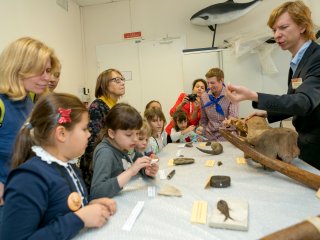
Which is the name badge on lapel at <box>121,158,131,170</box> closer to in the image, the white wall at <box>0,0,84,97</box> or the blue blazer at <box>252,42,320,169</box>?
the blue blazer at <box>252,42,320,169</box>

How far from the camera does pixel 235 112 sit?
275 centimetres

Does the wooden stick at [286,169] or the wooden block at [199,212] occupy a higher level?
the wooden stick at [286,169]

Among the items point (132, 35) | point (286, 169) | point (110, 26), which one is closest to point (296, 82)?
point (286, 169)

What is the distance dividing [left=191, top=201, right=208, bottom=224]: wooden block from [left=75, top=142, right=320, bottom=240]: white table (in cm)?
2

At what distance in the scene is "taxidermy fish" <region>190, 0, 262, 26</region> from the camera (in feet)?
12.8

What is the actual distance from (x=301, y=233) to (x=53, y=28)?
411 cm

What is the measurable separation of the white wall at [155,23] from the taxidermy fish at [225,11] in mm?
290

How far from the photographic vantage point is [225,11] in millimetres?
3916

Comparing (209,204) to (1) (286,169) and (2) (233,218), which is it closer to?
(2) (233,218)

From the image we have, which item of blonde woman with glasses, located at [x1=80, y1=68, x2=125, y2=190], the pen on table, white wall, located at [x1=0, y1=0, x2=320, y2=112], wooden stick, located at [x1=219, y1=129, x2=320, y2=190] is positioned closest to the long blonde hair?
blonde woman with glasses, located at [x1=80, y1=68, x2=125, y2=190]

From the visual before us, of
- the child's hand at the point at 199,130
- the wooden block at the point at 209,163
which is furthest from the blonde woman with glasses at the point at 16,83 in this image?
the child's hand at the point at 199,130

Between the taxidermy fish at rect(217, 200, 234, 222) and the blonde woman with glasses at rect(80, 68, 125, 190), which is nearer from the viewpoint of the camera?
the taxidermy fish at rect(217, 200, 234, 222)

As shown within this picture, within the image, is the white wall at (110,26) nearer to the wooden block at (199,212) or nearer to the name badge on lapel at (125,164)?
the name badge on lapel at (125,164)

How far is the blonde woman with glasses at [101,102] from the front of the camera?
1829 millimetres
